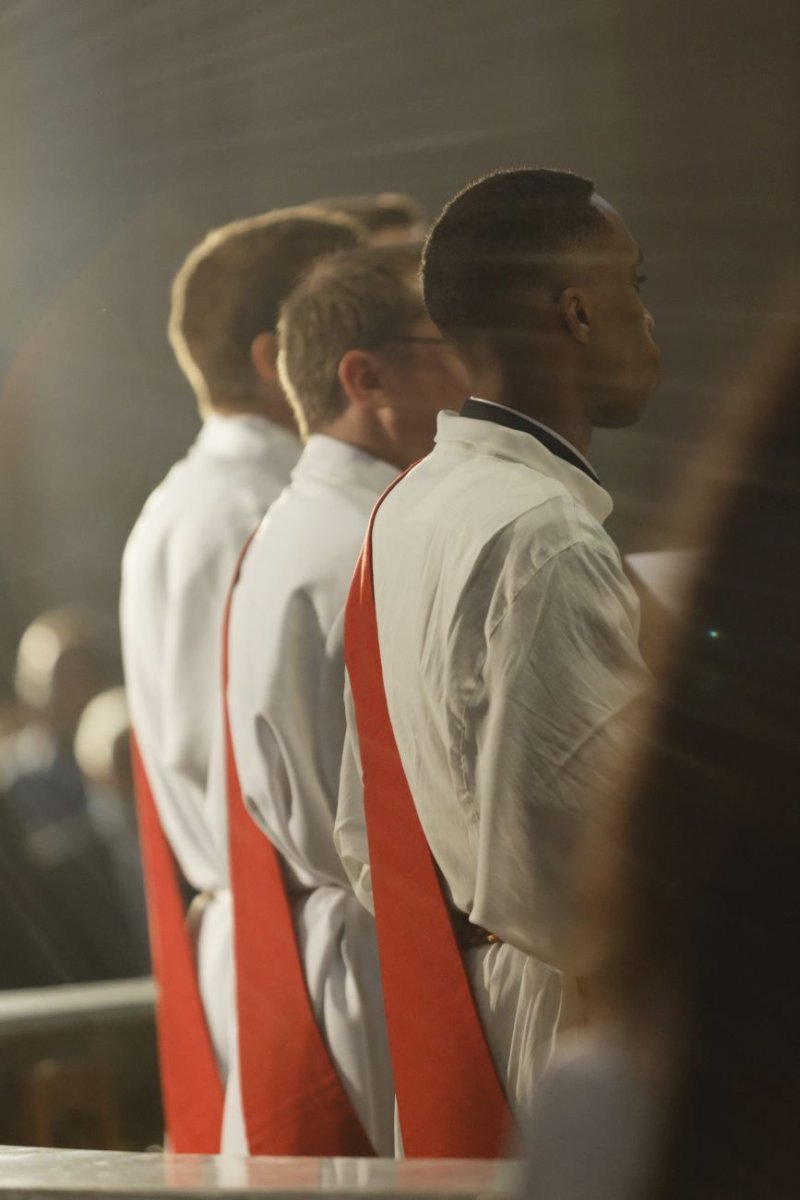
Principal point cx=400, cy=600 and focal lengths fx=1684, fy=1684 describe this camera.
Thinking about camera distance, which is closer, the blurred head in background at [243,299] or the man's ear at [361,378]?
the man's ear at [361,378]

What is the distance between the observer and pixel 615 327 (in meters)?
0.71

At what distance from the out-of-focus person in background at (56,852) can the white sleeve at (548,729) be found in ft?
2.20

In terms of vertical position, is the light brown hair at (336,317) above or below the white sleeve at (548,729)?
above

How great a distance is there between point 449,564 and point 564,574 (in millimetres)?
61

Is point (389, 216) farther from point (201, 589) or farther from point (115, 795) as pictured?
point (115, 795)

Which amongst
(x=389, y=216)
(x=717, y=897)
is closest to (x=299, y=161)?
(x=389, y=216)

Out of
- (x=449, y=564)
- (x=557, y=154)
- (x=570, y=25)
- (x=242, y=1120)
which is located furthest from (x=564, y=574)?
(x=242, y=1120)

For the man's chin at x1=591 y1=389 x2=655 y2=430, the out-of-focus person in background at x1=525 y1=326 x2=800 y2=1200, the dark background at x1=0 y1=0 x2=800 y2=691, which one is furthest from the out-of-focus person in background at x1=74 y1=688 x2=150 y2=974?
the out-of-focus person in background at x1=525 y1=326 x2=800 y2=1200

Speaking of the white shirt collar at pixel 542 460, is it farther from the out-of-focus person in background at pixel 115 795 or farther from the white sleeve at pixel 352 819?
the out-of-focus person in background at pixel 115 795

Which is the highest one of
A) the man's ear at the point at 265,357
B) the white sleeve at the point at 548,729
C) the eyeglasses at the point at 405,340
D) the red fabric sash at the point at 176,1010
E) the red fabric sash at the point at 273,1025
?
the eyeglasses at the point at 405,340

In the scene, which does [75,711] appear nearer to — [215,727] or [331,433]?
[215,727]

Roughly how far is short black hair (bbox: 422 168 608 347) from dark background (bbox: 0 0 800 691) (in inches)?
1.6

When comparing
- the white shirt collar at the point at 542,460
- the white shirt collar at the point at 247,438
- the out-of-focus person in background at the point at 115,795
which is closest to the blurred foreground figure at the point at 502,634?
the white shirt collar at the point at 542,460

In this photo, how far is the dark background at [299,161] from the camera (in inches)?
31.1
